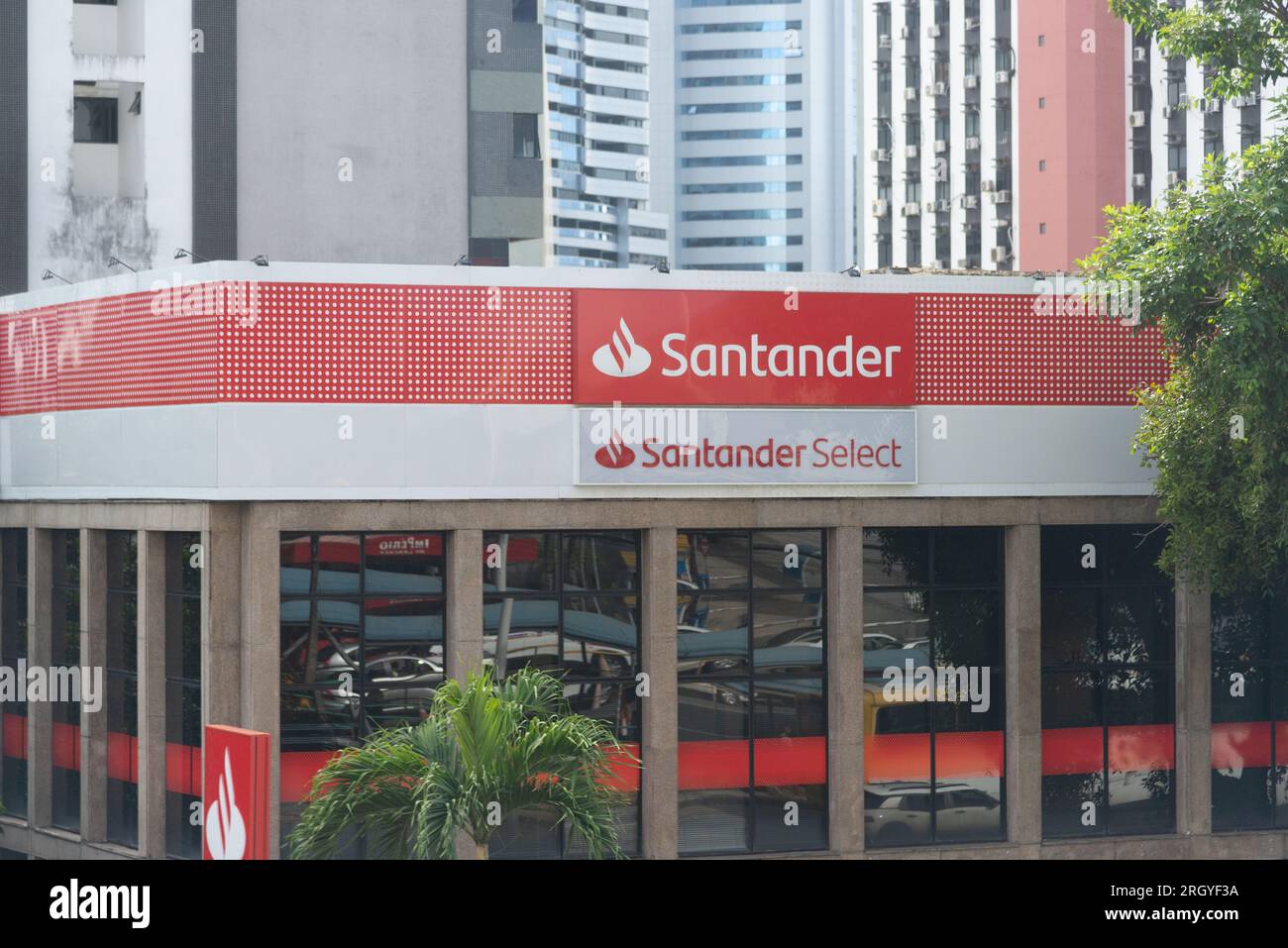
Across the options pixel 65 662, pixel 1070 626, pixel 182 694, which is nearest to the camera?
pixel 182 694

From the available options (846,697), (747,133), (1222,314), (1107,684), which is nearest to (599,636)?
(846,697)

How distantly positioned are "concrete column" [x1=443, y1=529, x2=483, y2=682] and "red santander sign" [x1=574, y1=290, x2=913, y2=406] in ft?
7.29

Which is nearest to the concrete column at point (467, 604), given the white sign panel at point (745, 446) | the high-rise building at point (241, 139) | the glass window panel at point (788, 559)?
the white sign panel at point (745, 446)

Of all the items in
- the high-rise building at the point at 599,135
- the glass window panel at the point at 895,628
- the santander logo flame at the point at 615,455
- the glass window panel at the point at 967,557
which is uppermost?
the high-rise building at the point at 599,135

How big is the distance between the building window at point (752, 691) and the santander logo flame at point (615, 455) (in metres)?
1.32

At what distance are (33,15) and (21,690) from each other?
1587cm

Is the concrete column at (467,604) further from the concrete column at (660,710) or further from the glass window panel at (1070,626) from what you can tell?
the glass window panel at (1070,626)

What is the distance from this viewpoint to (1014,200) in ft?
304

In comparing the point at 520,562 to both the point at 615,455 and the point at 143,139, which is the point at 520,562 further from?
the point at 143,139

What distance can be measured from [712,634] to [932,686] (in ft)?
10.1

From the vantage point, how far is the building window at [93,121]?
36094 millimetres

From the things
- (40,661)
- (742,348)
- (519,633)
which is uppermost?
(742,348)

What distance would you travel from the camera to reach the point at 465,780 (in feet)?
52.1

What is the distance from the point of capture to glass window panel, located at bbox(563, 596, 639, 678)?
21859mm
